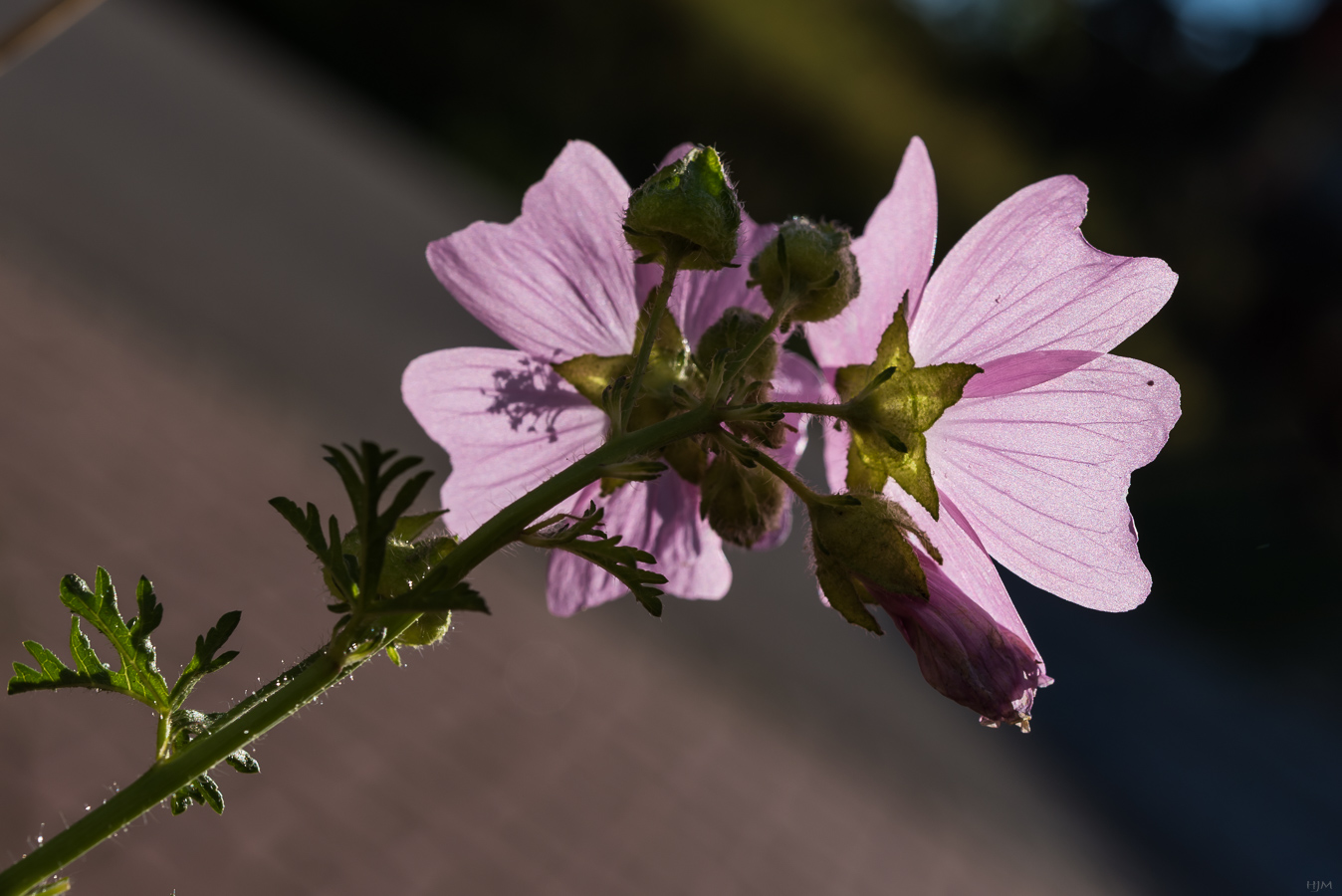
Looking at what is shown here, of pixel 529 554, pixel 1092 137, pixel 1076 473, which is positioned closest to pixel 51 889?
pixel 1076 473

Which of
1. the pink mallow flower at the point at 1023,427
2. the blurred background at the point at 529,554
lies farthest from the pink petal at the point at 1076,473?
the blurred background at the point at 529,554

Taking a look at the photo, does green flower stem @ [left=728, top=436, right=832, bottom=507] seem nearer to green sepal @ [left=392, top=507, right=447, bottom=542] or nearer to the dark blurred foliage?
green sepal @ [left=392, top=507, right=447, bottom=542]

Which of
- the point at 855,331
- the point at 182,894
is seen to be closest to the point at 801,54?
the point at 182,894

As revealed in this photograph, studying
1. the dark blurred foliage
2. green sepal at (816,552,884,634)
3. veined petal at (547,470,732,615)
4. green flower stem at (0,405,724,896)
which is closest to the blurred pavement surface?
veined petal at (547,470,732,615)

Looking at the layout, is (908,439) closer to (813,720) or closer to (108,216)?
(813,720)

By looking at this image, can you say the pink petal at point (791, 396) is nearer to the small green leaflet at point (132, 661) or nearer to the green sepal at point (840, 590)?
the green sepal at point (840, 590)

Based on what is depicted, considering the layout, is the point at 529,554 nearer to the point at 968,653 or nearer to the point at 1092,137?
the point at 968,653

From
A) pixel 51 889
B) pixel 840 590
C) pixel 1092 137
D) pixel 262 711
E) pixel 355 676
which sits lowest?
pixel 355 676
